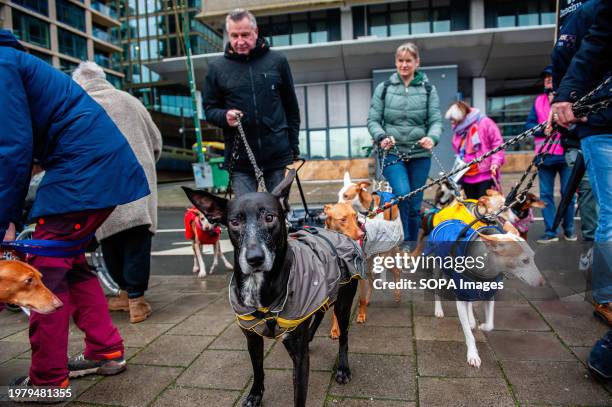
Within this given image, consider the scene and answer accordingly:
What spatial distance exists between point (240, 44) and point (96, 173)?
167cm

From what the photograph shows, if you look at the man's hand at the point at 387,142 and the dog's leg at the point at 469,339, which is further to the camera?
the man's hand at the point at 387,142

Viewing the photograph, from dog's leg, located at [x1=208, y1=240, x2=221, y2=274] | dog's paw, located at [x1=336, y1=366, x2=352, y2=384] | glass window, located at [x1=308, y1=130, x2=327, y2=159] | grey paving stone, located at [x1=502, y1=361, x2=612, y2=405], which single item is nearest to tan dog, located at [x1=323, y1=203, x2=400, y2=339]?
dog's paw, located at [x1=336, y1=366, x2=352, y2=384]

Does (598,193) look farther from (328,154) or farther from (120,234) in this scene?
(328,154)

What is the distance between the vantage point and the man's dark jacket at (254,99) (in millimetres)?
3518

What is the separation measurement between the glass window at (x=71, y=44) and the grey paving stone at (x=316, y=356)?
167 feet

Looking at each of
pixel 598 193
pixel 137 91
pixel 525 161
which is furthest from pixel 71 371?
pixel 137 91

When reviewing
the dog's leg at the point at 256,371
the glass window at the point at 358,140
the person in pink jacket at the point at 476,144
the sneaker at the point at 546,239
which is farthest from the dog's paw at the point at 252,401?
the glass window at the point at 358,140

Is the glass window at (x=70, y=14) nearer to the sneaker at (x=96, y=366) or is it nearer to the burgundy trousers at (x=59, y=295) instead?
the burgundy trousers at (x=59, y=295)

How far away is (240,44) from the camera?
134 inches

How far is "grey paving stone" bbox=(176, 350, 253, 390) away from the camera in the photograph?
251 centimetres

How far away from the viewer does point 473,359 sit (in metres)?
2.62

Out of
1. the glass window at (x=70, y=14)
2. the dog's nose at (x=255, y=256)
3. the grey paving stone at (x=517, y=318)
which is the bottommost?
the grey paving stone at (x=517, y=318)

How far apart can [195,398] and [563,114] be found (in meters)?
2.70

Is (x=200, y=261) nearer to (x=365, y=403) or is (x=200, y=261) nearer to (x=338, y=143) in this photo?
(x=365, y=403)
